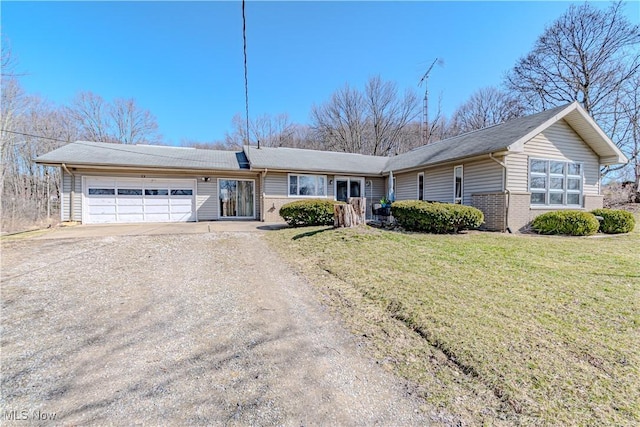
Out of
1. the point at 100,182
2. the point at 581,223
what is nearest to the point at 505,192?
the point at 581,223

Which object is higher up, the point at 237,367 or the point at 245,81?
the point at 245,81

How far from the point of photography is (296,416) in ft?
6.62

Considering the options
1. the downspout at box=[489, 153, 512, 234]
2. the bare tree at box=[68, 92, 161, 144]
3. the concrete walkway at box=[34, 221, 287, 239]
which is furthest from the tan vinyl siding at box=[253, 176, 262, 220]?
the bare tree at box=[68, 92, 161, 144]

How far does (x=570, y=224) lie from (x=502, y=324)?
9.05 metres

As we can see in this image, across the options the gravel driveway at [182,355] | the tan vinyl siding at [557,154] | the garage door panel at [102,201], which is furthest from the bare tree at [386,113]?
the gravel driveway at [182,355]

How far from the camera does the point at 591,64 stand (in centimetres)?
1942

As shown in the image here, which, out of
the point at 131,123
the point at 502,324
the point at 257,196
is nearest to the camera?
the point at 502,324

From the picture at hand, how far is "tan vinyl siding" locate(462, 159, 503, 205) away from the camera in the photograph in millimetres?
10266

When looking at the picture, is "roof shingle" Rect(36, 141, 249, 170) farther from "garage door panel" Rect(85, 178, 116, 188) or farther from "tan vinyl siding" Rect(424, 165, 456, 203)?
"tan vinyl siding" Rect(424, 165, 456, 203)

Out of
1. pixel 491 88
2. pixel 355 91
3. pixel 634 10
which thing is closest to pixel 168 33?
pixel 355 91

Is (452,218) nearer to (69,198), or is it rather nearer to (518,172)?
(518,172)

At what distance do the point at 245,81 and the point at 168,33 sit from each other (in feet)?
18.6

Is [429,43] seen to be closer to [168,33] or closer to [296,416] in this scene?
[168,33]

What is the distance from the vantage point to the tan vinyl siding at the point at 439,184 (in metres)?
12.2
